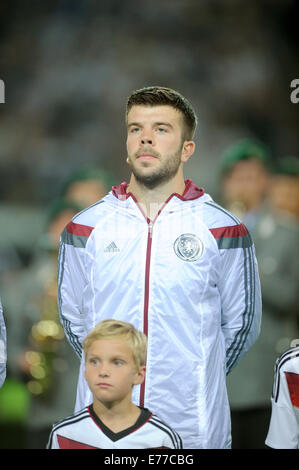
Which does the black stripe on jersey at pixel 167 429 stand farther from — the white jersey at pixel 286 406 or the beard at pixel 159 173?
the beard at pixel 159 173

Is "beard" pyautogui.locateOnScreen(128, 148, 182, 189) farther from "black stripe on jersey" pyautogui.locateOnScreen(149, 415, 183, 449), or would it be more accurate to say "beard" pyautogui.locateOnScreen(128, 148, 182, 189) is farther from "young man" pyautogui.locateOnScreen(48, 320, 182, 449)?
"black stripe on jersey" pyautogui.locateOnScreen(149, 415, 183, 449)

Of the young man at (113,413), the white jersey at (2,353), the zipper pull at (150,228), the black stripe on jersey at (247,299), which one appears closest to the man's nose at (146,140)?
the zipper pull at (150,228)

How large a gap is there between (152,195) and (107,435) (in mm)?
666

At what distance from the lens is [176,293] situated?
6.64ft

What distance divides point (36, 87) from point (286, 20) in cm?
91

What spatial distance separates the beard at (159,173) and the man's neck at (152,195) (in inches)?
0.5

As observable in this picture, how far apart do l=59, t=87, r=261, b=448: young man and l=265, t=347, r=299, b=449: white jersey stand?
0.48ft

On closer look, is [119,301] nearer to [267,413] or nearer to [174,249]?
[174,249]

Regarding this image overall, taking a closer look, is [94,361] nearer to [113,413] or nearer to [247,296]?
[113,413]

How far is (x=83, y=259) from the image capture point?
2104 mm

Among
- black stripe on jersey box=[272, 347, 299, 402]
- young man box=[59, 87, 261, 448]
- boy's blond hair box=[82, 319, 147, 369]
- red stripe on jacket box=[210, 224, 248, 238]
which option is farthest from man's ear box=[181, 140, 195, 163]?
black stripe on jersey box=[272, 347, 299, 402]

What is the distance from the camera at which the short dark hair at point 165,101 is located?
2072 mm

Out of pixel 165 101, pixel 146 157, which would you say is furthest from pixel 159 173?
pixel 165 101

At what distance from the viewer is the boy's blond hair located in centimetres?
189
